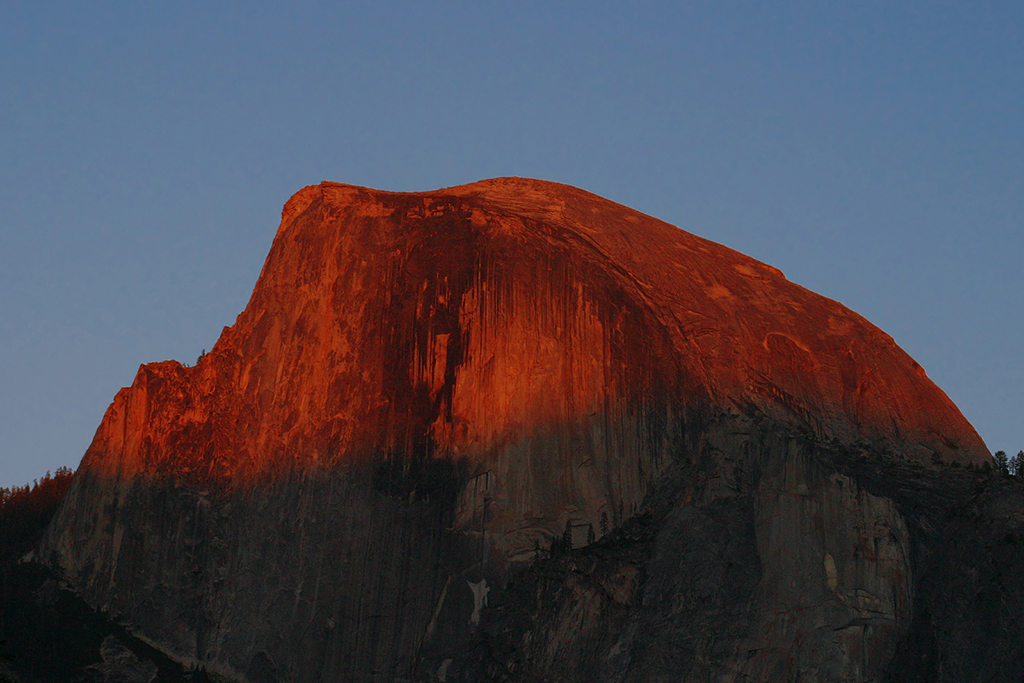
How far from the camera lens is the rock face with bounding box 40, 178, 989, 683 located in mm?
44156

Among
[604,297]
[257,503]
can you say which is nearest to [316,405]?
[257,503]

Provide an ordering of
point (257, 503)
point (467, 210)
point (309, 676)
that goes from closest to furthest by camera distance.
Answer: point (309, 676), point (257, 503), point (467, 210)

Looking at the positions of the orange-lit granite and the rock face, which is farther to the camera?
the orange-lit granite

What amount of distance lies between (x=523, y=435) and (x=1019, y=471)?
1631cm

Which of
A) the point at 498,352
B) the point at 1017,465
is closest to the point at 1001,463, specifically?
the point at 1017,465

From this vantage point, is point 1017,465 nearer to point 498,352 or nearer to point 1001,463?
point 1001,463

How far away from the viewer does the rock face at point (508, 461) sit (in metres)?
44.2

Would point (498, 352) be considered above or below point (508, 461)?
above

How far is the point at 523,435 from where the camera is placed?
50.1 metres

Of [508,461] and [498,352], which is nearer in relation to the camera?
[508,461]

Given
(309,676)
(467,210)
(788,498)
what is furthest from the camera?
(467,210)

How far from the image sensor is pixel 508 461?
1964 inches

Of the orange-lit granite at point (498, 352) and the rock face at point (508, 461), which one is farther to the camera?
the orange-lit granite at point (498, 352)

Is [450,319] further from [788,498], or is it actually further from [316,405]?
[788,498]
